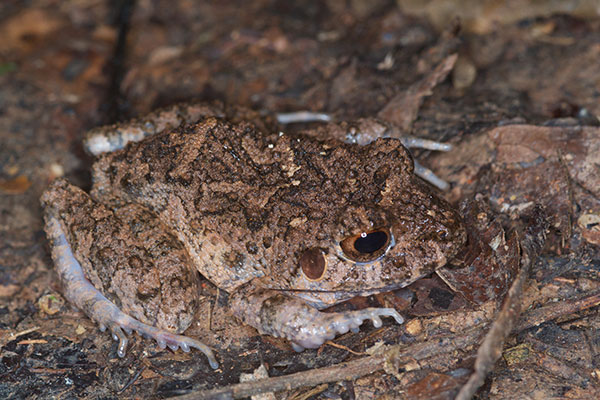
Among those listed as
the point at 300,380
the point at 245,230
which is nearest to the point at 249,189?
the point at 245,230

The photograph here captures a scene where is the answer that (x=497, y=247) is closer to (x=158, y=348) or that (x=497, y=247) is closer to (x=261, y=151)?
(x=261, y=151)

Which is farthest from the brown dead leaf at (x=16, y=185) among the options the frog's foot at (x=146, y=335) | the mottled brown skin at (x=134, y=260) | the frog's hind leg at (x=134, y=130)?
the frog's foot at (x=146, y=335)

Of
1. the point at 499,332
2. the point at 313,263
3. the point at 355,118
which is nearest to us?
the point at 499,332

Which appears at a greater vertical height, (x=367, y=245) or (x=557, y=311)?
(x=367, y=245)

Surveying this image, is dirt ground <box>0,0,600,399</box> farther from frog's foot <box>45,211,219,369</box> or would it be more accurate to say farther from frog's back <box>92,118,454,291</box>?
frog's back <box>92,118,454,291</box>

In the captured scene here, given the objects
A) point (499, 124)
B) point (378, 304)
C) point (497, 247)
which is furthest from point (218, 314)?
point (499, 124)

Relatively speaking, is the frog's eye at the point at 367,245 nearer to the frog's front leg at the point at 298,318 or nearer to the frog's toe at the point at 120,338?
the frog's front leg at the point at 298,318

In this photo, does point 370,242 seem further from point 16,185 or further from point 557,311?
point 16,185
